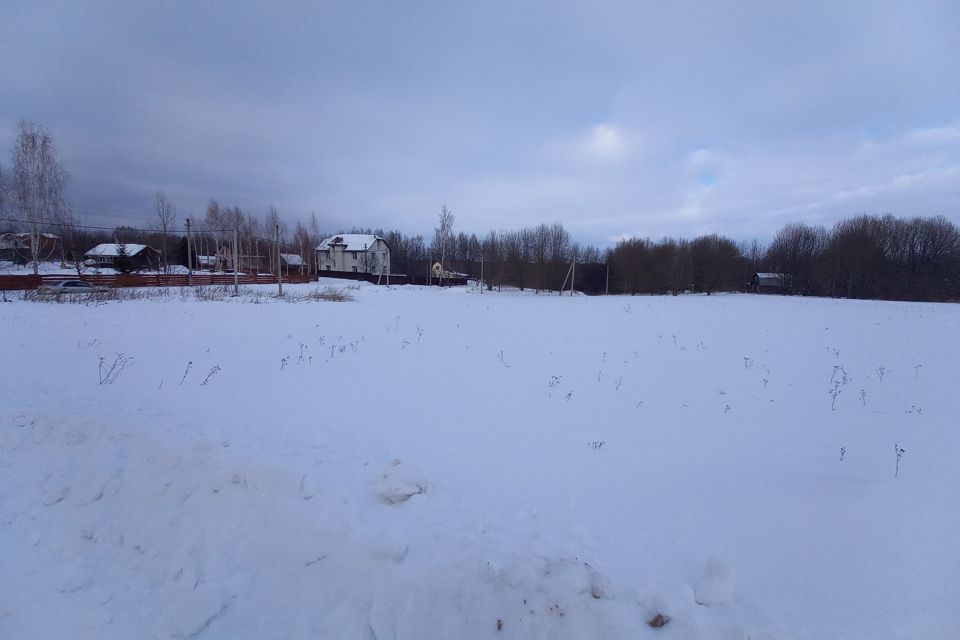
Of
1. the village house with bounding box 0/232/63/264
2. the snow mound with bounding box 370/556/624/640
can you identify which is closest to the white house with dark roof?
the village house with bounding box 0/232/63/264

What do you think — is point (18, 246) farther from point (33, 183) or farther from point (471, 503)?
point (471, 503)

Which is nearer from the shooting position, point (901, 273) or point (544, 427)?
point (544, 427)

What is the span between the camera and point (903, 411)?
5871 millimetres

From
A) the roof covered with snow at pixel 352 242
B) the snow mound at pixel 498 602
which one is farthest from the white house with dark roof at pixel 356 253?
the snow mound at pixel 498 602

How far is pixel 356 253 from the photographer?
224 feet

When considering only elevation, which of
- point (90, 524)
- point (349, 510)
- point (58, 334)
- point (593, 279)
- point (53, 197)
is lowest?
point (90, 524)

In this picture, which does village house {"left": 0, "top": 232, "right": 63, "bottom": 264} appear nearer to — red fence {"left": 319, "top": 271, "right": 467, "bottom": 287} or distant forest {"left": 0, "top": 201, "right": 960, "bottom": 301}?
distant forest {"left": 0, "top": 201, "right": 960, "bottom": 301}

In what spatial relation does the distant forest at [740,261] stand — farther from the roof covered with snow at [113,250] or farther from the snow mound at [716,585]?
the snow mound at [716,585]

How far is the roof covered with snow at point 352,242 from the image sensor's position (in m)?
68.0

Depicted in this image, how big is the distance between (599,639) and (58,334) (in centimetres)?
1378

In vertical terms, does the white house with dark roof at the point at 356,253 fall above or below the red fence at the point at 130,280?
above

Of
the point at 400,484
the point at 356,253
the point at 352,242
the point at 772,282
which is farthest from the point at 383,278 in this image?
the point at 400,484

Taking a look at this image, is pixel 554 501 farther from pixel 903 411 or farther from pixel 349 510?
pixel 903 411

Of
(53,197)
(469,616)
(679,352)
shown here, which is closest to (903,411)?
(679,352)
